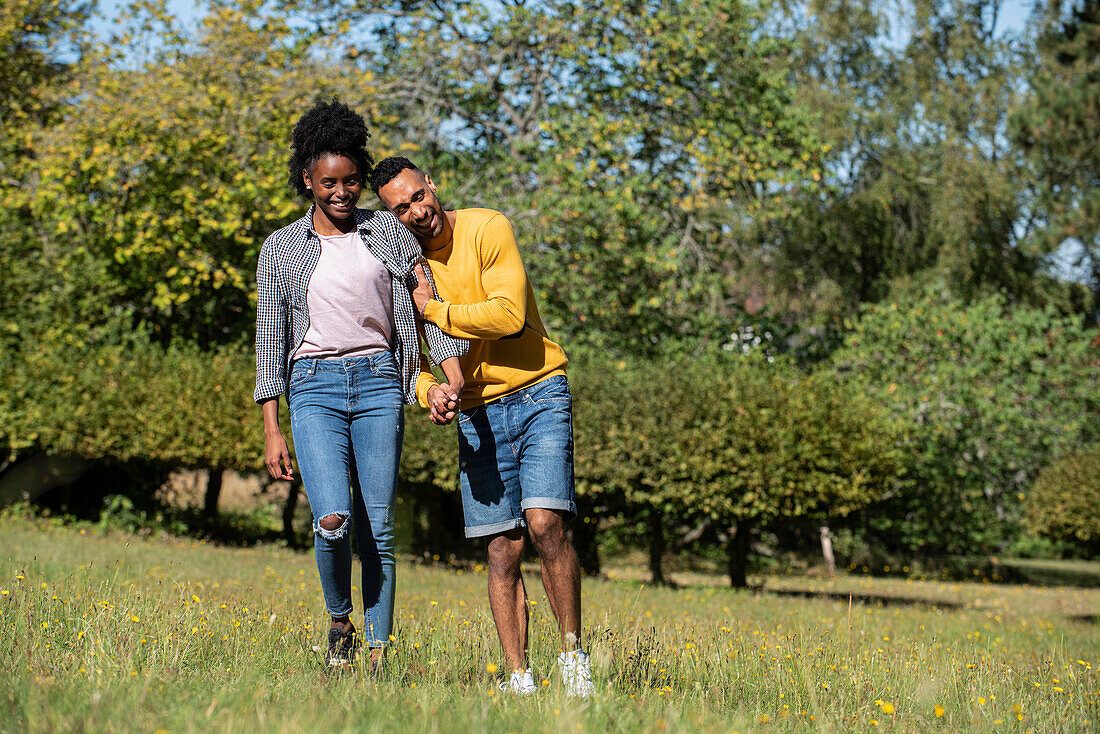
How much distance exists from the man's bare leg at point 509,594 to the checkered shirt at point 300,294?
72 cm

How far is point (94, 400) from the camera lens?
15.4 m

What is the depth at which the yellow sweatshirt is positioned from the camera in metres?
3.63

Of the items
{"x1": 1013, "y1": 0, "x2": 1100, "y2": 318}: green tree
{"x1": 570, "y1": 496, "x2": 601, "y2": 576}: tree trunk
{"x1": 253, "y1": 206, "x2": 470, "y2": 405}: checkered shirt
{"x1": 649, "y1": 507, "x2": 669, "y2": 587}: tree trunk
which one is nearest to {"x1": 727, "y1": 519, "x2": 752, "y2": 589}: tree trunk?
{"x1": 649, "y1": 507, "x2": 669, "y2": 587}: tree trunk

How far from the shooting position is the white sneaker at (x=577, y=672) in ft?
10.2

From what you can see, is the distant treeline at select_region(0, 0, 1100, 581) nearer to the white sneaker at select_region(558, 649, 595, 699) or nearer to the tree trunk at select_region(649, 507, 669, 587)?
the tree trunk at select_region(649, 507, 669, 587)

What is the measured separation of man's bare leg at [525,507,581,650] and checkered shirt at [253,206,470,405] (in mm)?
710

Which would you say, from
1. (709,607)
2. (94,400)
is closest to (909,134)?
(709,607)

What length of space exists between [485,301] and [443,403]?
0.42 m

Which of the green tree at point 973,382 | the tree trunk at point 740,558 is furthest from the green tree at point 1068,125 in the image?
the tree trunk at point 740,558

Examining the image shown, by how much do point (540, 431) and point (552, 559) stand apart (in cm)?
48

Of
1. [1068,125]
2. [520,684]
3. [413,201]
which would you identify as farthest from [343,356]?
[1068,125]

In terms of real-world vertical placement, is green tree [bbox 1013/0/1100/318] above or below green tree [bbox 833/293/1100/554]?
above

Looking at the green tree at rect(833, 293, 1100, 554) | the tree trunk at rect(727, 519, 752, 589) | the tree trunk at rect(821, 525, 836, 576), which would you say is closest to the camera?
the tree trunk at rect(727, 519, 752, 589)

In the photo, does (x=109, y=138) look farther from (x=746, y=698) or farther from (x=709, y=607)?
(x=746, y=698)
